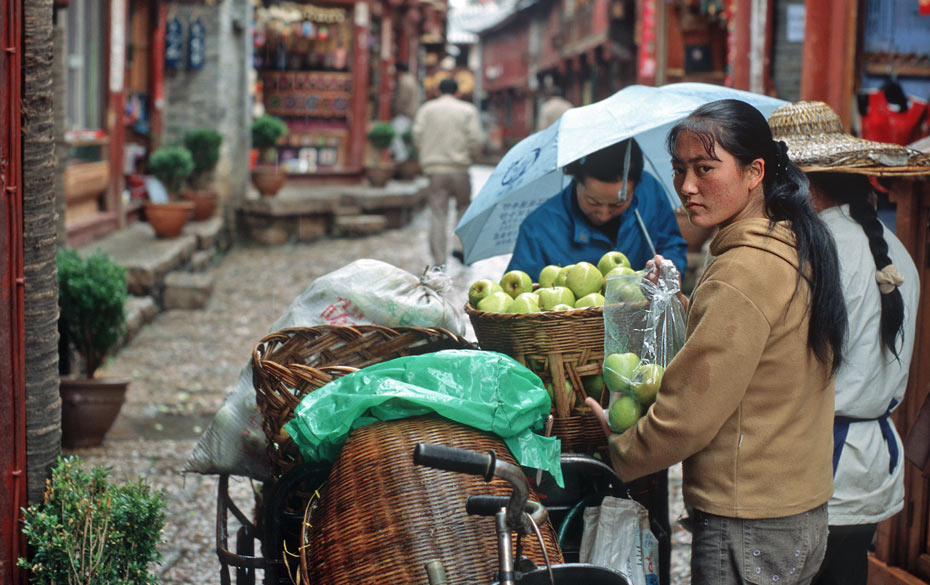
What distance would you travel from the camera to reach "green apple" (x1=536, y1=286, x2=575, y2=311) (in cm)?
304

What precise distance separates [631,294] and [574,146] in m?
1.18

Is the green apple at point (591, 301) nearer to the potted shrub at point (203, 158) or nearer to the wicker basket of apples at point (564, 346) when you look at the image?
the wicker basket of apples at point (564, 346)

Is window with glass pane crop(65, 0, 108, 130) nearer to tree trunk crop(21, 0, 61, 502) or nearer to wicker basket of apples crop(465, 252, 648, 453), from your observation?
tree trunk crop(21, 0, 61, 502)

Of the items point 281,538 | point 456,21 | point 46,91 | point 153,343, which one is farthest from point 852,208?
point 456,21

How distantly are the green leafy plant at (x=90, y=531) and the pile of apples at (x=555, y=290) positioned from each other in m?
1.35

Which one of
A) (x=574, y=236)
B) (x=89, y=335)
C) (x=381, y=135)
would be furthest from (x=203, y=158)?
(x=574, y=236)

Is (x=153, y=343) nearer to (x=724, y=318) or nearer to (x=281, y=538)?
(x=281, y=538)

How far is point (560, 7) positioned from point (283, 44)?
1812cm

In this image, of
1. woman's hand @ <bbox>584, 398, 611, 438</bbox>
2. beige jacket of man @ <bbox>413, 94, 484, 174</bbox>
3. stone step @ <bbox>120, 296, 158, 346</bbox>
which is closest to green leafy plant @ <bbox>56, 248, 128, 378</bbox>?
stone step @ <bbox>120, 296, 158, 346</bbox>

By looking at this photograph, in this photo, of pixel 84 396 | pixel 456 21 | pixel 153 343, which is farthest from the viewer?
pixel 456 21

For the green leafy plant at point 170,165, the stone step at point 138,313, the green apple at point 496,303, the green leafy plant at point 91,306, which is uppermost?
the green leafy plant at point 170,165

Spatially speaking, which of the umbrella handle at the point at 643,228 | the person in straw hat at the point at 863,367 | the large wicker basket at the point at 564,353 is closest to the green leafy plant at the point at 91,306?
the umbrella handle at the point at 643,228

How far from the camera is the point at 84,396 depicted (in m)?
6.12

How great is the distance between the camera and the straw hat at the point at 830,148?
3.36m
